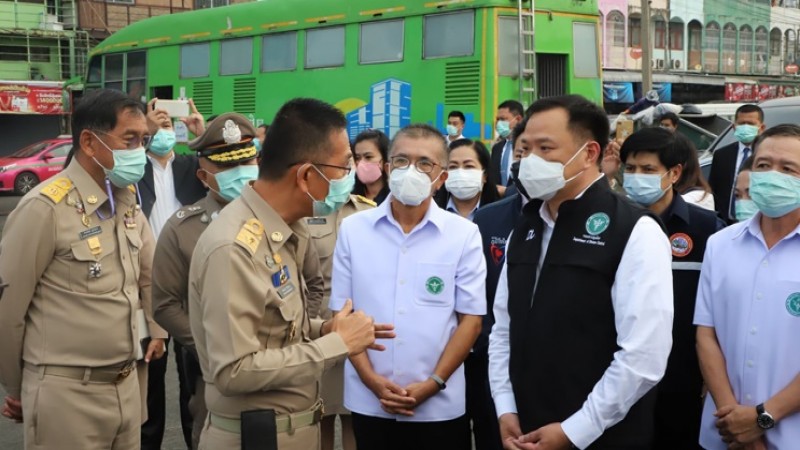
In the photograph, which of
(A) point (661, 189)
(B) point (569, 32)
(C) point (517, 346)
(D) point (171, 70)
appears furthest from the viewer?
(D) point (171, 70)

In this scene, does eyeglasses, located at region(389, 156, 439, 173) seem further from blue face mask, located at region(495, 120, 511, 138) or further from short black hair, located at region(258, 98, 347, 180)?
blue face mask, located at region(495, 120, 511, 138)

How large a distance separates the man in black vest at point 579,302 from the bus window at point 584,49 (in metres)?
11.1

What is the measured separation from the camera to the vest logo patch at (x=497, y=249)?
425cm

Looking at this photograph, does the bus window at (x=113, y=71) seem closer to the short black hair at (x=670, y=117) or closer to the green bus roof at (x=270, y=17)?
the green bus roof at (x=270, y=17)

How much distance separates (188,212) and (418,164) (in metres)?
1.21

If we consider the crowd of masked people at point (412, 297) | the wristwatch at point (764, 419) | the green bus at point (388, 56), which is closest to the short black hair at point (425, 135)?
the crowd of masked people at point (412, 297)

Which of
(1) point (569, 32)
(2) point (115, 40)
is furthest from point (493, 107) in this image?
(2) point (115, 40)

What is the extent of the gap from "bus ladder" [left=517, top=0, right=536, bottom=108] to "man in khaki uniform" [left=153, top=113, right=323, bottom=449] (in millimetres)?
8739

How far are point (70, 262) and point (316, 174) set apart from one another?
129cm

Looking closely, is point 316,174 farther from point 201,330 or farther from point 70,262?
point 70,262

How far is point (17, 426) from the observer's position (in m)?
5.86

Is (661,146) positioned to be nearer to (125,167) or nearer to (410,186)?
(410,186)

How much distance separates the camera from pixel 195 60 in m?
17.6

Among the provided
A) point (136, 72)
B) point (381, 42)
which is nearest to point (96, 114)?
point (381, 42)
